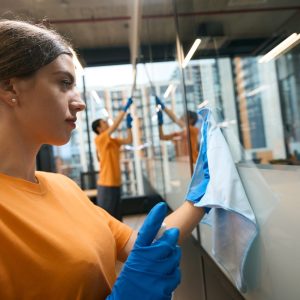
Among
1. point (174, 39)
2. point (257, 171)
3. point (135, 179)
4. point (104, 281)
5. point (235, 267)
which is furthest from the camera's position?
point (135, 179)

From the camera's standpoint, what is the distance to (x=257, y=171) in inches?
39.2

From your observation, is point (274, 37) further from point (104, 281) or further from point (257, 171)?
point (104, 281)

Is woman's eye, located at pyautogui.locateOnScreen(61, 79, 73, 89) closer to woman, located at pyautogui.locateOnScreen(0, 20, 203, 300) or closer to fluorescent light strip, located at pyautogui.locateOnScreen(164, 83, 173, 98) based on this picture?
woman, located at pyautogui.locateOnScreen(0, 20, 203, 300)

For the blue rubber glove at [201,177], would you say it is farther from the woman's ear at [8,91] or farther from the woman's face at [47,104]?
the woman's ear at [8,91]

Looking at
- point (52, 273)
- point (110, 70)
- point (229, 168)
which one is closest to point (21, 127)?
point (52, 273)

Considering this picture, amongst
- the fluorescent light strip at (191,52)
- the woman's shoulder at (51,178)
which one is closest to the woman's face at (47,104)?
the woman's shoulder at (51,178)

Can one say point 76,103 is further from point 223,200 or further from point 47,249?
point 223,200

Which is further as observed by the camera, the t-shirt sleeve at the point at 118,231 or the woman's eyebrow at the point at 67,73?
the t-shirt sleeve at the point at 118,231

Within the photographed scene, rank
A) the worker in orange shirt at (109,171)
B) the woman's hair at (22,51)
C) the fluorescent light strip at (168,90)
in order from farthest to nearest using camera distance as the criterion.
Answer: the worker in orange shirt at (109,171), the fluorescent light strip at (168,90), the woman's hair at (22,51)

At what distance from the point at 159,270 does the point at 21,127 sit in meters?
0.52

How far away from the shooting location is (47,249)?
741mm

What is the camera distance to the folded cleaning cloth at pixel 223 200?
979mm

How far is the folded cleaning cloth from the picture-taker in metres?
0.98

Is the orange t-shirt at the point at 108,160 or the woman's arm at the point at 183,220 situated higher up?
the orange t-shirt at the point at 108,160
